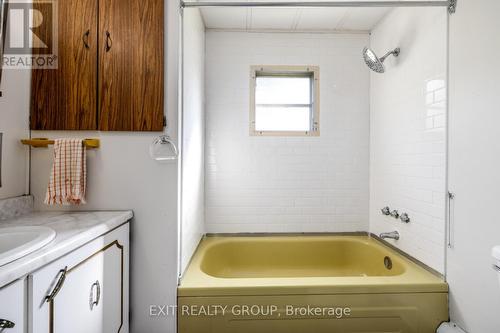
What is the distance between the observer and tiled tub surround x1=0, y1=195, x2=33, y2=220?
1249mm

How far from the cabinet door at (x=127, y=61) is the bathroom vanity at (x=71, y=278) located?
530 millimetres

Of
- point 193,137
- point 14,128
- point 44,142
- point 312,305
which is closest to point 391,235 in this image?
point 312,305

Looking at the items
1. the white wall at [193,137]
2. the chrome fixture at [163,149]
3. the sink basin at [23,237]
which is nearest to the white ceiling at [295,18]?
the white wall at [193,137]

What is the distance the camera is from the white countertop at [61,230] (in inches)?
28.1

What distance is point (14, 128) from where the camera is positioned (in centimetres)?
136

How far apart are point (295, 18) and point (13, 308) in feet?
8.04

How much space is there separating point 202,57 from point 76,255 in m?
1.83

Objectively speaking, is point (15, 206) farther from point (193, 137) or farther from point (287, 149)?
point (287, 149)

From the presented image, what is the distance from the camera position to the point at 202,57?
88.8 inches

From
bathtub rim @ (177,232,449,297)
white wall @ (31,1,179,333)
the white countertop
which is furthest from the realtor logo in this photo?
bathtub rim @ (177,232,449,297)

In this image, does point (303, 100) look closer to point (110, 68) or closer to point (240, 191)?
point (240, 191)

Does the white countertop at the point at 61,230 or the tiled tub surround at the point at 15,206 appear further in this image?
the tiled tub surround at the point at 15,206

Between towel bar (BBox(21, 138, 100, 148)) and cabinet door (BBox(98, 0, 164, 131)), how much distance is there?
0.09 m

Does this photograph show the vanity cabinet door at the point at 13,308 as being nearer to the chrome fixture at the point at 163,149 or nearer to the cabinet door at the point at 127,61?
the chrome fixture at the point at 163,149
